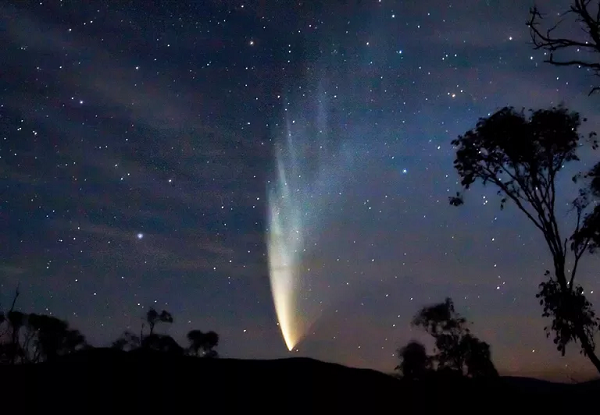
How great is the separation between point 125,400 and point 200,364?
3185mm

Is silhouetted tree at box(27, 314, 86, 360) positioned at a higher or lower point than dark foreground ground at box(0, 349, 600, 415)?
higher

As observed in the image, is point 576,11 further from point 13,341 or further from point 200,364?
point 13,341

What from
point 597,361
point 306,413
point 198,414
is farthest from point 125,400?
point 597,361

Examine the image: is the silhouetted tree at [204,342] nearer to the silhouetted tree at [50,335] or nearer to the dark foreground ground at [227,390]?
the silhouetted tree at [50,335]

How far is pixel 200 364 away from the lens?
1777 cm

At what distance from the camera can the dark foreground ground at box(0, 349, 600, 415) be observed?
14898 millimetres

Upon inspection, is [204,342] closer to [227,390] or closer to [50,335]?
[50,335]

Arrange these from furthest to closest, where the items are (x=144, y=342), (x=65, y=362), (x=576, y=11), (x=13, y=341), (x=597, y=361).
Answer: (x=144, y=342), (x=13, y=341), (x=597, y=361), (x=65, y=362), (x=576, y=11)

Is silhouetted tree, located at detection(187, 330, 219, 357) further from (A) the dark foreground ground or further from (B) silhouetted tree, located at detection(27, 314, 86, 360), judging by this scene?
(A) the dark foreground ground

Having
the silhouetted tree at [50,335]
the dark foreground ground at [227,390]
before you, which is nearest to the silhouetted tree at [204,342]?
the silhouetted tree at [50,335]

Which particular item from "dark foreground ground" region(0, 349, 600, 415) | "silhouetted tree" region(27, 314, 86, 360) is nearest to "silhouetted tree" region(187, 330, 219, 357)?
"silhouetted tree" region(27, 314, 86, 360)

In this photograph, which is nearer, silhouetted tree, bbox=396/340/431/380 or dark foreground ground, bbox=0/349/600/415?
dark foreground ground, bbox=0/349/600/415

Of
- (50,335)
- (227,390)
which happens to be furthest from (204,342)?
(227,390)

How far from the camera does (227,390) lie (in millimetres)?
16328
